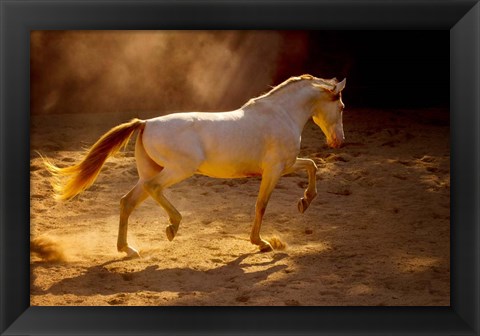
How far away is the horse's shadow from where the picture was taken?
5.62 metres

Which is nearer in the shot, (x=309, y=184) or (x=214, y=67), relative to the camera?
(x=309, y=184)

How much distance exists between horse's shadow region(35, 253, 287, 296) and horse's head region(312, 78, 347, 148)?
1.44m

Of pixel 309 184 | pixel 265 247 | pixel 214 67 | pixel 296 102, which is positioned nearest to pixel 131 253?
pixel 265 247

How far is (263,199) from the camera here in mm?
6531

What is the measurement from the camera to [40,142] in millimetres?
10242

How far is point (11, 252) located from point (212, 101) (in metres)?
7.54

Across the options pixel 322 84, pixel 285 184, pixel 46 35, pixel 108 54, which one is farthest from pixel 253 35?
pixel 322 84

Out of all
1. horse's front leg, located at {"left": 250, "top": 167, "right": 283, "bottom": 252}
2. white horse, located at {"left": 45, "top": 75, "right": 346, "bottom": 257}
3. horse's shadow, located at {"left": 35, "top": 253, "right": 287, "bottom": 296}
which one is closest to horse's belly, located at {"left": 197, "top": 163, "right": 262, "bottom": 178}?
white horse, located at {"left": 45, "top": 75, "right": 346, "bottom": 257}

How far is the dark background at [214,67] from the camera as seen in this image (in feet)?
39.7

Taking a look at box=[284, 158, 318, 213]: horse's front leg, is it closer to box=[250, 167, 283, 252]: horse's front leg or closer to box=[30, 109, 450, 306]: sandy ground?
box=[250, 167, 283, 252]: horse's front leg

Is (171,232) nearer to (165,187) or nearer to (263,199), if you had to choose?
(165,187)

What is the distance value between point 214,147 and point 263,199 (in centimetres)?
68

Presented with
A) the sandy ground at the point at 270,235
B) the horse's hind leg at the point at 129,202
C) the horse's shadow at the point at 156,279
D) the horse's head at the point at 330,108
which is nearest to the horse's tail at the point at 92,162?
the horse's hind leg at the point at 129,202

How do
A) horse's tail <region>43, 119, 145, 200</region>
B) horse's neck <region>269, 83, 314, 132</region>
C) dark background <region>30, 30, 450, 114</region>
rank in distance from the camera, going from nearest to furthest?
horse's tail <region>43, 119, 145, 200</region> → horse's neck <region>269, 83, 314, 132</region> → dark background <region>30, 30, 450, 114</region>
